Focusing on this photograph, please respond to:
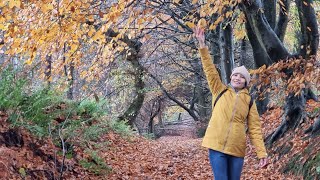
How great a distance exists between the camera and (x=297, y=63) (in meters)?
6.96

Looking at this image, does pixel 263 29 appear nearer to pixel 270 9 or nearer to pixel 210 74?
pixel 270 9

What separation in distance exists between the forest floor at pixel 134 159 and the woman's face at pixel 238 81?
234cm

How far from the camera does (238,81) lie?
4656mm

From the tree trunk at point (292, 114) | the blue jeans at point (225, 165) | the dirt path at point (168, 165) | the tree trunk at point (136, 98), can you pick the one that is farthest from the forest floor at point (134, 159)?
the tree trunk at point (136, 98)

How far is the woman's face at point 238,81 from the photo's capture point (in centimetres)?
465

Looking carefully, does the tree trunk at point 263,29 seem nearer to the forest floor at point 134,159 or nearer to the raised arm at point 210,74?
the forest floor at point 134,159

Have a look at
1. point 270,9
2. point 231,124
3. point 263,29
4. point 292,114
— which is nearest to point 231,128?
point 231,124

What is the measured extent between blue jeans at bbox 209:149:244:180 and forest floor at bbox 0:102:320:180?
2.17 metres

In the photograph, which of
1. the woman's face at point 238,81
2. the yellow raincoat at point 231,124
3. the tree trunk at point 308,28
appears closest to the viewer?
the yellow raincoat at point 231,124

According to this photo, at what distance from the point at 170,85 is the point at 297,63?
585 inches

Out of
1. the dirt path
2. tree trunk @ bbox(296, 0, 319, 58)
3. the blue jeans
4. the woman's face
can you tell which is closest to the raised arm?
the woman's face

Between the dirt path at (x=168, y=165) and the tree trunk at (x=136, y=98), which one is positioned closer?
the dirt path at (x=168, y=165)

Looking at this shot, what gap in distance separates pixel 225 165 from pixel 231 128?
0.45m

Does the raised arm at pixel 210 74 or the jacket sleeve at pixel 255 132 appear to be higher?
the raised arm at pixel 210 74
